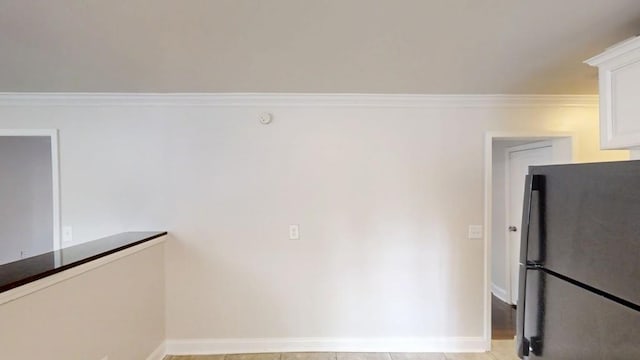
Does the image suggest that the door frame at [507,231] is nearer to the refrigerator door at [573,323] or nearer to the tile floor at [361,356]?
the tile floor at [361,356]

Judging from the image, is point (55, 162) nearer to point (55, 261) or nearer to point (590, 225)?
point (55, 261)

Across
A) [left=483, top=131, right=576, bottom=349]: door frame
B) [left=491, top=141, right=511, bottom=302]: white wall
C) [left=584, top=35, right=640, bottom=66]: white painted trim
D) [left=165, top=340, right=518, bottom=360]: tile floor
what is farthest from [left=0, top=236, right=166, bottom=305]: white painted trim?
[left=491, top=141, right=511, bottom=302]: white wall

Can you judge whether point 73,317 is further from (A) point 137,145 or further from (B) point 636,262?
(B) point 636,262

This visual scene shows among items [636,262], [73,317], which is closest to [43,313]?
[73,317]

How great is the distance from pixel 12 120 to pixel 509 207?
517cm

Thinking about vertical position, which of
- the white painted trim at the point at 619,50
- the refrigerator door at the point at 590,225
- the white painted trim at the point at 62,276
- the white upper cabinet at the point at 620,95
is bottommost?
the white painted trim at the point at 62,276

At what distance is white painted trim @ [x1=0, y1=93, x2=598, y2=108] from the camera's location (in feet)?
8.83

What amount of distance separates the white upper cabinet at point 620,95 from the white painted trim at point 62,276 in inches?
113

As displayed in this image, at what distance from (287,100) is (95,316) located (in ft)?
6.74

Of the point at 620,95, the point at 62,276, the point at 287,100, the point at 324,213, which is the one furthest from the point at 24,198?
the point at 620,95

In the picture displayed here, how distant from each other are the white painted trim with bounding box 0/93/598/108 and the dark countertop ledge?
3.92 ft

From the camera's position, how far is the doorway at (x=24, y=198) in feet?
12.3

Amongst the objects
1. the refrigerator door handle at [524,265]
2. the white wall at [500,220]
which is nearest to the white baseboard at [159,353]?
the refrigerator door handle at [524,265]

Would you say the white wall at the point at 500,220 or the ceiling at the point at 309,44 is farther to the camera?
the white wall at the point at 500,220
